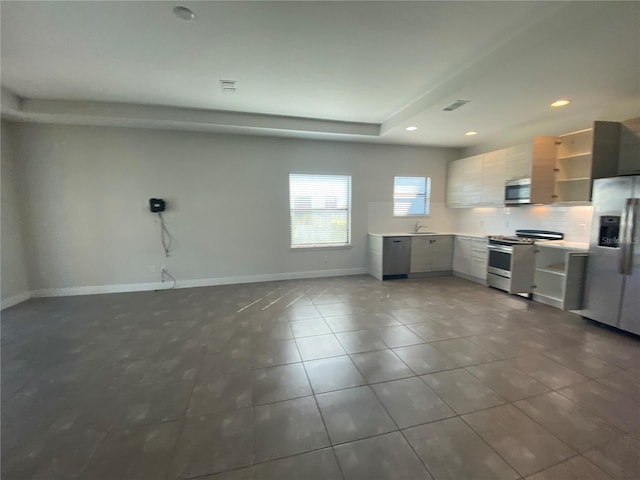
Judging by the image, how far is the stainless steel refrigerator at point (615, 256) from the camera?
115 inches

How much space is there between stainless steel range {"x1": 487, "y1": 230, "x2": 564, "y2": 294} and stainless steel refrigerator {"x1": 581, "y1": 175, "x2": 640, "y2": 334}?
2.75ft

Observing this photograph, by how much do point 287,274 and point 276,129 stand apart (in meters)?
2.76

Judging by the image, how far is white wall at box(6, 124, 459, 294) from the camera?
14.2ft

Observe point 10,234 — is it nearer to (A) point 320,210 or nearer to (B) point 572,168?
(A) point 320,210

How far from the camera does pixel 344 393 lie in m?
2.08

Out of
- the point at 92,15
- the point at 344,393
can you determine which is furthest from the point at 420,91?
the point at 344,393

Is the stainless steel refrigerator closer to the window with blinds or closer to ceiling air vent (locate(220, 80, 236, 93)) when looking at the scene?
the window with blinds

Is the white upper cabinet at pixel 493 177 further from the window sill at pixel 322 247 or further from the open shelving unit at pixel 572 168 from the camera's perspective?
the window sill at pixel 322 247

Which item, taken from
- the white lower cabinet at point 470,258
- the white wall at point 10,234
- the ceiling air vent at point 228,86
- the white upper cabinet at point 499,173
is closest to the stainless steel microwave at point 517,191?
the white upper cabinet at point 499,173

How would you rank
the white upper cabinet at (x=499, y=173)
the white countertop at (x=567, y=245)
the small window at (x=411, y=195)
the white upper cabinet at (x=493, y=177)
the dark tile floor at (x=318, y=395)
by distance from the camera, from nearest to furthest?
the dark tile floor at (x=318, y=395)
the white countertop at (x=567, y=245)
the white upper cabinet at (x=499, y=173)
the white upper cabinet at (x=493, y=177)
the small window at (x=411, y=195)

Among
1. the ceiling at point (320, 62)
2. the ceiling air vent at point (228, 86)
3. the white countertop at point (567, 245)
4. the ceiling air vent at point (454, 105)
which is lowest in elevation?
the white countertop at point (567, 245)

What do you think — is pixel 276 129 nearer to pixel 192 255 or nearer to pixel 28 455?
pixel 192 255

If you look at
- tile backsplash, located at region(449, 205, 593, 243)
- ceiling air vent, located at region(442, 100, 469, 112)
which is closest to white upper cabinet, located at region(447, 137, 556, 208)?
tile backsplash, located at region(449, 205, 593, 243)

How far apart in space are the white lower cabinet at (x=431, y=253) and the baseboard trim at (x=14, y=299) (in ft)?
22.2
